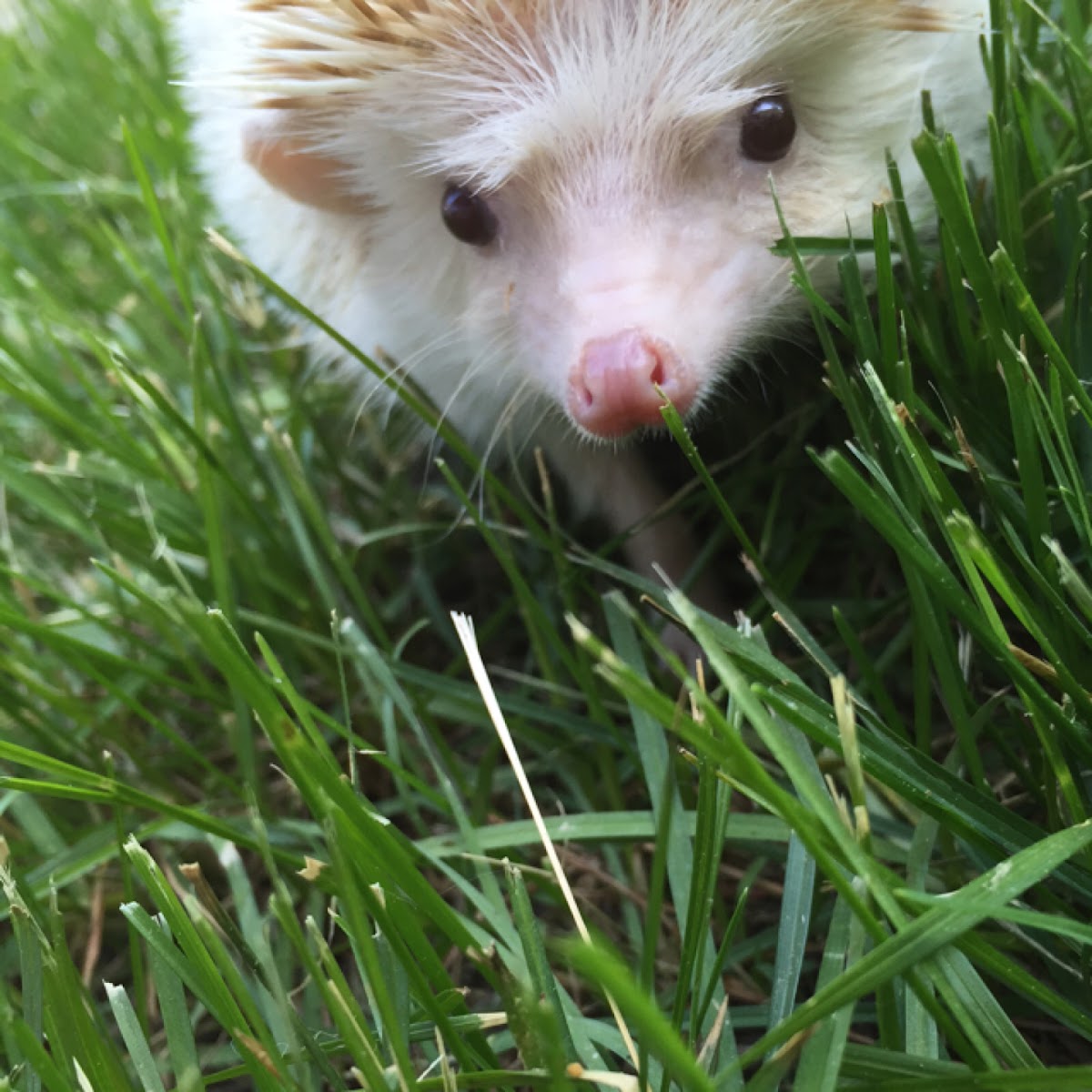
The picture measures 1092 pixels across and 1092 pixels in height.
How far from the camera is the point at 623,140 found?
3.82ft

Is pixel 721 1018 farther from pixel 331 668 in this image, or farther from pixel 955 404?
pixel 331 668

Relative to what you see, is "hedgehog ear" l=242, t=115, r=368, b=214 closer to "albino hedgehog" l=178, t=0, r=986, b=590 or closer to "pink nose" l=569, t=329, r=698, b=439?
"albino hedgehog" l=178, t=0, r=986, b=590

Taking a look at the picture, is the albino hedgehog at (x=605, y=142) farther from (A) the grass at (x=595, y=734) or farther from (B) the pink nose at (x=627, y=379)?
(A) the grass at (x=595, y=734)

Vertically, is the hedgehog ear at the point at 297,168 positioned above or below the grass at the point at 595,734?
above

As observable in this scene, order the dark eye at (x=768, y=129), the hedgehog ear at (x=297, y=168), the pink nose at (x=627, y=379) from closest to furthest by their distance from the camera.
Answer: the pink nose at (x=627, y=379) → the dark eye at (x=768, y=129) → the hedgehog ear at (x=297, y=168)

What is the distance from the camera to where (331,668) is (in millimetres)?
1511

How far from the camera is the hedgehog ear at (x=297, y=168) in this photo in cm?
138

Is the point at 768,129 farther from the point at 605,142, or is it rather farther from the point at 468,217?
the point at 468,217

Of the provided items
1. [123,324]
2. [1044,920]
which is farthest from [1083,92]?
[123,324]

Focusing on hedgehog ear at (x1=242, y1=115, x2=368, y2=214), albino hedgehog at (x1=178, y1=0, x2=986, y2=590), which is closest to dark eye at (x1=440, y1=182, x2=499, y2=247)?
albino hedgehog at (x1=178, y1=0, x2=986, y2=590)

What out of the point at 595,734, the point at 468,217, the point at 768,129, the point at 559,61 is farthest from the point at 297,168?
the point at 595,734

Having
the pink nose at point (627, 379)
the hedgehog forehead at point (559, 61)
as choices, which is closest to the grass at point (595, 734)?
the pink nose at point (627, 379)

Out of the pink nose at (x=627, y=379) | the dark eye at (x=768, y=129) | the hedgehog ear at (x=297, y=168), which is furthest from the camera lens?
the hedgehog ear at (x=297, y=168)

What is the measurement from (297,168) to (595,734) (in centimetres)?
87
